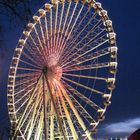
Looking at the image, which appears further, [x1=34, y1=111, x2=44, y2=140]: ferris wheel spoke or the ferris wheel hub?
[x1=34, y1=111, x2=44, y2=140]: ferris wheel spoke

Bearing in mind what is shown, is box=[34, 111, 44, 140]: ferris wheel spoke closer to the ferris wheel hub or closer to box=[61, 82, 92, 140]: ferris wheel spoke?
box=[61, 82, 92, 140]: ferris wheel spoke

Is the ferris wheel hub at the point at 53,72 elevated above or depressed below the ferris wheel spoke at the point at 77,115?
above

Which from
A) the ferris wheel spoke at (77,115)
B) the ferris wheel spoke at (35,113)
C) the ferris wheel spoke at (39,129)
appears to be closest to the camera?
the ferris wheel spoke at (35,113)

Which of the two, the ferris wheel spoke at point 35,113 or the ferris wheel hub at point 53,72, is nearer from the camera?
the ferris wheel hub at point 53,72

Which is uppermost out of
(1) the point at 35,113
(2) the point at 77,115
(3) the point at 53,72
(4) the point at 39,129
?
(3) the point at 53,72

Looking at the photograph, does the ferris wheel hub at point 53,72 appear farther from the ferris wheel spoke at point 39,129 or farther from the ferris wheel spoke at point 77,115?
the ferris wheel spoke at point 39,129

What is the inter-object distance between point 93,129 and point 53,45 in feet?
24.4

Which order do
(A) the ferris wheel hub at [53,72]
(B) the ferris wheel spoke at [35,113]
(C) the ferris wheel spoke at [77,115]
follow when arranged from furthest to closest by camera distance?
(C) the ferris wheel spoke at [77,115]
(B) the ferris wheel spoke at [35,113]
(A) the ferris wheel hub at [53,72]

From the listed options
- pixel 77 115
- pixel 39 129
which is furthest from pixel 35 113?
pixel 77 115

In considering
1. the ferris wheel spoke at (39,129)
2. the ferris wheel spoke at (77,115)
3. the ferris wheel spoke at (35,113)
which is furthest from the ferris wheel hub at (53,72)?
the ferris wheel spoke at (39,129)

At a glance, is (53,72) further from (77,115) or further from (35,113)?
(77,115)

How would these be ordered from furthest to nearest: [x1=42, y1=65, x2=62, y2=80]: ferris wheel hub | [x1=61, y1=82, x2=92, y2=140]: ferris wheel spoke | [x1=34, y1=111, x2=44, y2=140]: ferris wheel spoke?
[x1=34, y1=111, x2=44, y2=140]: ferris wheel spoke, [x1=61, y1=82, x2=92, y2=140]: ferris wheel spoke, [x1=42, y1=65, x2=62, y2=80]: ferris wheel hub

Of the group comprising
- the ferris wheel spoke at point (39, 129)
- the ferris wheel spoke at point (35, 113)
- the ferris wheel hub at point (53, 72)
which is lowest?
the ferris wheel spoke at point (39, 129)

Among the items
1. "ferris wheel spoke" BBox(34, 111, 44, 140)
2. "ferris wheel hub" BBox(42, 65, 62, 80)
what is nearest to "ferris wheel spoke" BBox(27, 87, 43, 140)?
"ferris wheel spoke" BBox(34, 111, 44, 140)
